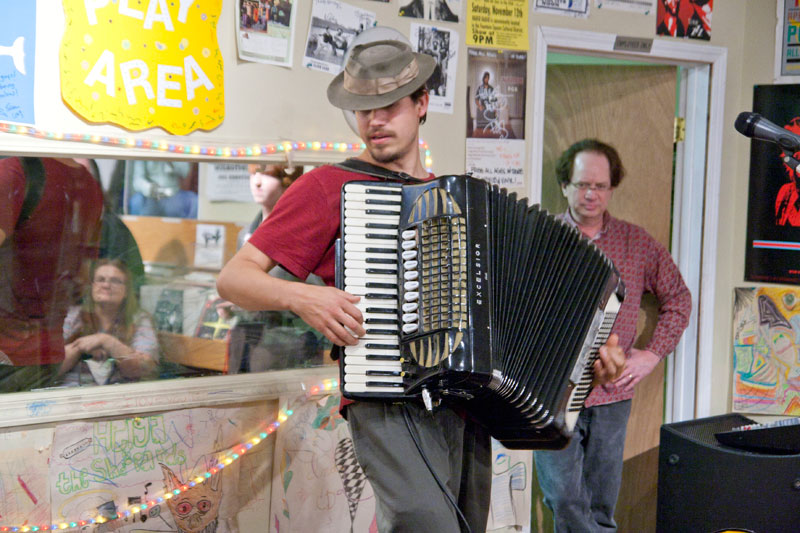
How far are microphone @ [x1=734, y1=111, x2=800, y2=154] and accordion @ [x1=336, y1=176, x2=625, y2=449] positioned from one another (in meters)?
0.72

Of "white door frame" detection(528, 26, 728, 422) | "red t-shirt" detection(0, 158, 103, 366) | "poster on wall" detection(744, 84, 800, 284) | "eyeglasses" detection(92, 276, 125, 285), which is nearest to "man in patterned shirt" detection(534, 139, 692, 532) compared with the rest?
"white door frame" detection(528, 26, 728, 422)

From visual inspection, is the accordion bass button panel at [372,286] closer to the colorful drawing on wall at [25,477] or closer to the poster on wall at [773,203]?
the colorful drawing on wall at [25,477]

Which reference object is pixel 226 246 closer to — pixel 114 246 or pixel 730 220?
pixel 114 246

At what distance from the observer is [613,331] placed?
2826 mm

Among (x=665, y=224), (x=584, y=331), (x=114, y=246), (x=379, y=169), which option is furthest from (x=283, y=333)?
(x=665, y=224)

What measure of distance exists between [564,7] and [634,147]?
715 mm

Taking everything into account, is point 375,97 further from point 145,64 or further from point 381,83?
point 145,64

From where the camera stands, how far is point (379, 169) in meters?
1.89

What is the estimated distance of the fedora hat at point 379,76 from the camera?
6.19 ft

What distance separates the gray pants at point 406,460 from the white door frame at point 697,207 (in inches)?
70.3

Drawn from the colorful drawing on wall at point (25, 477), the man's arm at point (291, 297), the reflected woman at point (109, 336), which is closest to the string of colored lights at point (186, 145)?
the reflected woman at point (109, 336)

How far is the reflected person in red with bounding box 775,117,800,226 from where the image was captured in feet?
10.3

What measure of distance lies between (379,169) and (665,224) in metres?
1.86

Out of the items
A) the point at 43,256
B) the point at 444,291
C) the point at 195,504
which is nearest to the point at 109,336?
the point at 43,256
